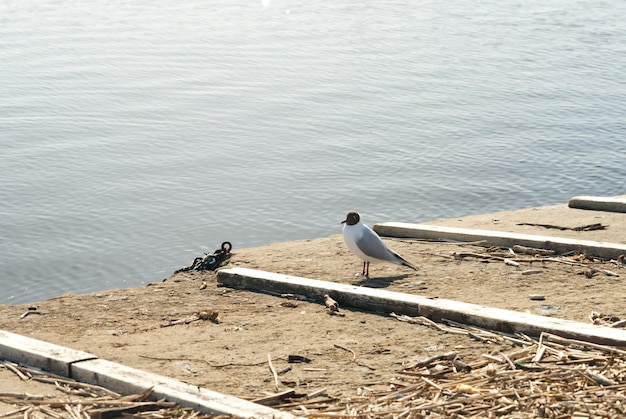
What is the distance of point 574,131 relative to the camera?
21141 millimetres

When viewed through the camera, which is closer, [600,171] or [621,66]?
[600,171]

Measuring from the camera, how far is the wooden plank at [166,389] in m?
5.25

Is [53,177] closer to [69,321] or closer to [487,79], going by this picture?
[69,321]

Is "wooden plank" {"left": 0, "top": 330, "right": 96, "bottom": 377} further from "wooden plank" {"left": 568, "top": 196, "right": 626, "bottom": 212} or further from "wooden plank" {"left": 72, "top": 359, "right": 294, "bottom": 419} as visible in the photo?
"wooden plank" {"left": 568, "top": 196, "right": 626, "bottom": 212}

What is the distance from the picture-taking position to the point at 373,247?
9.01 m

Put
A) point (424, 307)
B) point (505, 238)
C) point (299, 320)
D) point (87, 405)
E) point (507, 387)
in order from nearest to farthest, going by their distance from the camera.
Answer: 1. point (507, 387)
2. point (87, 405)
3. point (424, 307)
4. point (299, 320)
5. point (505, 238)

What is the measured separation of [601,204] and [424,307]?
5955 millimetres

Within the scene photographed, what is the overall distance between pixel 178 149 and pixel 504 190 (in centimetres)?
644

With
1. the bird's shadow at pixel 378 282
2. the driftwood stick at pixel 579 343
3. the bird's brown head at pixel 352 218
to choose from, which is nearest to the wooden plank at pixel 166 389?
the driftwood stick at pixel 579 343

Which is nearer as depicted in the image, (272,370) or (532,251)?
(272,370)

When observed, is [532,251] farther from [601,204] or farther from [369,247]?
A: [601,204]

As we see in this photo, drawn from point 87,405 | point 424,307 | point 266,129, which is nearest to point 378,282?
point 424,307

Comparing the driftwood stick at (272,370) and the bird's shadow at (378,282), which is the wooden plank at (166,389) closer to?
the driftwood stick at (272,370)

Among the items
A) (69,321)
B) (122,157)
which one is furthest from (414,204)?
(69,321)
